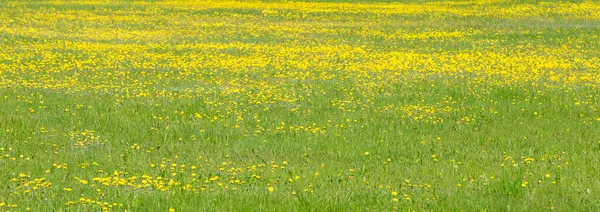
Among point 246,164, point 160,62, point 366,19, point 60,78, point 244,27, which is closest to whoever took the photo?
point 246,164

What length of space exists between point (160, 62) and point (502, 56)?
889 cm

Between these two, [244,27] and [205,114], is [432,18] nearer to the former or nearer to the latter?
[244,27]

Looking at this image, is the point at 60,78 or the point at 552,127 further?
the point at 60,78

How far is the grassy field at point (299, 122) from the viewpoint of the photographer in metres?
8.12

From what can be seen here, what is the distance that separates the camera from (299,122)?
12.6 metres

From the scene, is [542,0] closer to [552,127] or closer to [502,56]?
[502,56]

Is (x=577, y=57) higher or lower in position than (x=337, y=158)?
lower

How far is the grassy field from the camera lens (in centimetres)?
812

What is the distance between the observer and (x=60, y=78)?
1733cm

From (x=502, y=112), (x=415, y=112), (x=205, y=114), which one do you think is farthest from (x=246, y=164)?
(x=502, y=112)

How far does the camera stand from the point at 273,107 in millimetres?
13961

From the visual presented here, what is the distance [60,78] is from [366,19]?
2083 cm

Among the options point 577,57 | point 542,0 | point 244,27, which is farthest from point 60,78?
point 542,0

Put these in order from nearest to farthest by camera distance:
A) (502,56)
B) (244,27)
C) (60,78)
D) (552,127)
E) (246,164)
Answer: (246,164) → (552,127) → (60,78) → (502,56) → (244,27)
